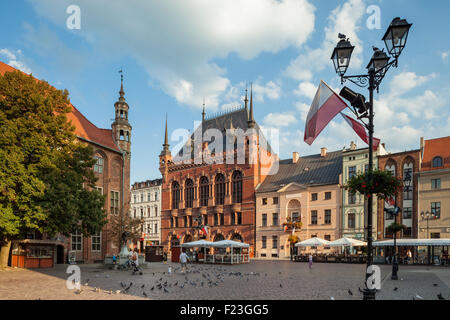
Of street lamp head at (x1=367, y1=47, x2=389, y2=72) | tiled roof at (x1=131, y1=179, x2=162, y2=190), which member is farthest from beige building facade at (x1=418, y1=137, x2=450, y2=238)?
tiled roof at (x1=131, y1=179, x2=162, y2=190)

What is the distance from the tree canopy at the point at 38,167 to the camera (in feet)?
71.6

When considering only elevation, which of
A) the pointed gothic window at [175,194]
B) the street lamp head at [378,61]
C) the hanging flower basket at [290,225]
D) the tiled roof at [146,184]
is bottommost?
the hanging flower basket at [290,225]

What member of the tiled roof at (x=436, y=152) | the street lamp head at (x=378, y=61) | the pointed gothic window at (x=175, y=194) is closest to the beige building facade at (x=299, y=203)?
the tiled roof at (x=436, y=152)

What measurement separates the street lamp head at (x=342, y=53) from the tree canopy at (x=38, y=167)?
1786cm

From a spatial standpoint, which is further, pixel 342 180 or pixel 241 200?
pixel 241 200

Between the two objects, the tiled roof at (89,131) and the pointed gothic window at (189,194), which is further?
the pointed gothic window at (189,194)

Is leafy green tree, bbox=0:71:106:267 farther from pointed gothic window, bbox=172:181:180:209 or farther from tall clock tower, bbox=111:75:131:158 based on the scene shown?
pointed gothic window, bbox=172:181:180:209

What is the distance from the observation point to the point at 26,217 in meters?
21.6

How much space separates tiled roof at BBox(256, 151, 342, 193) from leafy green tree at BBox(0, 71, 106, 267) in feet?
108

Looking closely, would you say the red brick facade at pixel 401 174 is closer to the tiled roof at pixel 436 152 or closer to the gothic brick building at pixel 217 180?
the tiled roof at pixel 436 152

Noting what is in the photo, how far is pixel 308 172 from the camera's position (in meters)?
54.0
